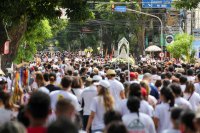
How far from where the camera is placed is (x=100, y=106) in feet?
36.1

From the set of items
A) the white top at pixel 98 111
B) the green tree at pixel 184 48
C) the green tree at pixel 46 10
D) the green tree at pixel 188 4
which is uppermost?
the green tree at pixel 188 4

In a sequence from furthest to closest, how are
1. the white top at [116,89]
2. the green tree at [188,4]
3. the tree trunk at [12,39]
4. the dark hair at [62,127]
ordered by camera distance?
the green tree at [188,4], the tree trunk at [12,39], the white top at [116,89], the dark hair at [62,127]

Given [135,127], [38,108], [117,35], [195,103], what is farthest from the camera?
[117,35]

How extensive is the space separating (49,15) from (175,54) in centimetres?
2112

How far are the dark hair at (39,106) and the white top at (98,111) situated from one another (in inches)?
154

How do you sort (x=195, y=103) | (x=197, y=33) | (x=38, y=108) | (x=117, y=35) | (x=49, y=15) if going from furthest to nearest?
1. (x=117, y=35)
2. (x=197, y=33)
3. (x=49, y=15)
4. (x=195, y=103)
5. (x=38, y=108)

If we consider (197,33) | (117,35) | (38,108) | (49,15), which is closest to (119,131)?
(38,108)

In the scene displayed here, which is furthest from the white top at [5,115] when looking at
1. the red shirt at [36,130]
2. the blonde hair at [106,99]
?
the red shirt at [36,130]

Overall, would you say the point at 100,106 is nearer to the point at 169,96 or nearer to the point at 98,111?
the point at 98,111

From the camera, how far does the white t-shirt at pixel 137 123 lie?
840 centimetres

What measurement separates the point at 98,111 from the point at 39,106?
422 cm

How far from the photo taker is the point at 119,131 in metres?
6.43

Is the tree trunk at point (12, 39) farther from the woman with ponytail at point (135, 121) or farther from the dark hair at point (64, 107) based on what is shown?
the dark hair at point (64, 107)

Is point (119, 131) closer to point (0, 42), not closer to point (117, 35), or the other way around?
point (0, 42)
